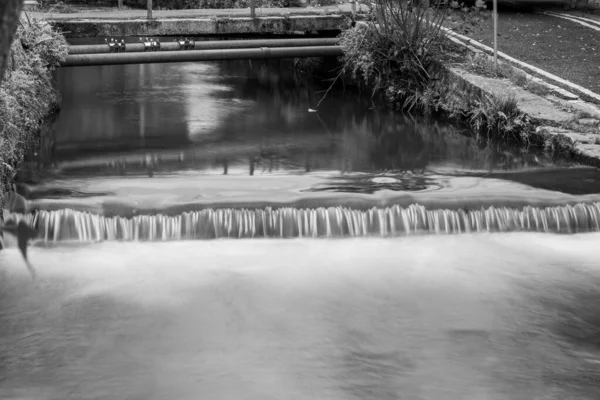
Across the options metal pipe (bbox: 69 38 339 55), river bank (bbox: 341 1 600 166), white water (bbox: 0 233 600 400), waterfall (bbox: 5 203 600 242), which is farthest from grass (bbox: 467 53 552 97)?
white water (bbox: 0 233 600 400)

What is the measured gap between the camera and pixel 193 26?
14.5 metres

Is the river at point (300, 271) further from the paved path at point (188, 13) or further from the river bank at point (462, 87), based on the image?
the paved path at point (188, 13)

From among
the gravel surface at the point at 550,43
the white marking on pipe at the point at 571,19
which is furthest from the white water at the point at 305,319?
the white marking on pipe at the point at 571,19

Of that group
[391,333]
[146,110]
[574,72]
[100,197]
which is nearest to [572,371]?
[391,333]

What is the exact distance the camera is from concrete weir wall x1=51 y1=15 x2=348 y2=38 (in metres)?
14.2

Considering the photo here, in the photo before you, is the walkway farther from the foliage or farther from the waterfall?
the waterfall

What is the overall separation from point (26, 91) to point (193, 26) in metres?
4.04

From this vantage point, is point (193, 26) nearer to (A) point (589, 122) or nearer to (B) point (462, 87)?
(B) point (462, 87)

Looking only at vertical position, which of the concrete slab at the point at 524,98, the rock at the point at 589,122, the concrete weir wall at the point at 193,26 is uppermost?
the concrete weir wall at the point at 193,26

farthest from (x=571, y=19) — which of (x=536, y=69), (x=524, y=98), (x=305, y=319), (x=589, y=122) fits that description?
(x=305, y=319)

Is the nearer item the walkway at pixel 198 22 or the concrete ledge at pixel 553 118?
the concrete ledge at pixel 553 118

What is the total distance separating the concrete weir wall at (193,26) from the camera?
46.5 ft

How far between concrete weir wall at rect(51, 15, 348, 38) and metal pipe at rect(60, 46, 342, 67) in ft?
2.92

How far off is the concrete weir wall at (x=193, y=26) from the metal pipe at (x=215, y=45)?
45 centimetres
